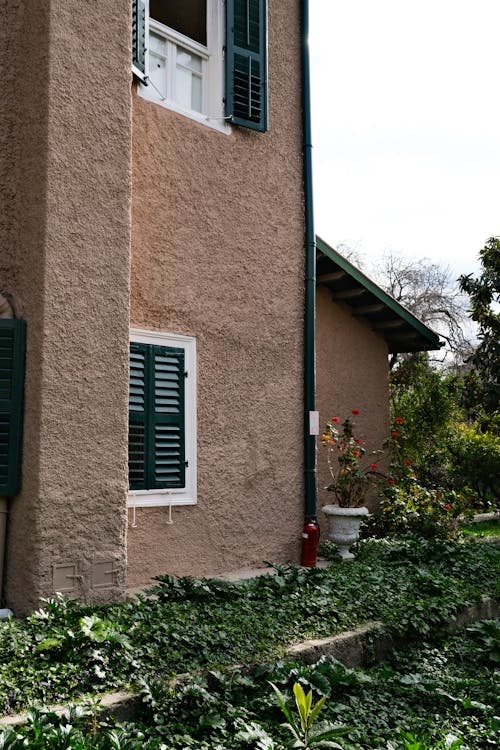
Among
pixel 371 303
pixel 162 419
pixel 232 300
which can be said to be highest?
pixel 371 303

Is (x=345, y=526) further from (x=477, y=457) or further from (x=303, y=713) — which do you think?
(x=477, y=457)

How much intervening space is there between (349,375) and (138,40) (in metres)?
4.66

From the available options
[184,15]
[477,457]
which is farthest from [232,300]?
[477,457]

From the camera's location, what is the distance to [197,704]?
12.3 feet

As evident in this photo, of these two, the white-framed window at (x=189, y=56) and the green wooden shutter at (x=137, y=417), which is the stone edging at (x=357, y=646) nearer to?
the green wooden shutter at (x=137, y=417)

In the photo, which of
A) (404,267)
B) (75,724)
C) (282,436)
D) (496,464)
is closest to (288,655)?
(75,724)

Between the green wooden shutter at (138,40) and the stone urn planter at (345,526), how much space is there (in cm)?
461

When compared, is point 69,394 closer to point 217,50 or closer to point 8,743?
point 8,743

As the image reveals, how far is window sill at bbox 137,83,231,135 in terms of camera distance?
627cm

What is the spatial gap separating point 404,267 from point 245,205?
18.1 metres

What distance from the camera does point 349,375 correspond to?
9.19 metres

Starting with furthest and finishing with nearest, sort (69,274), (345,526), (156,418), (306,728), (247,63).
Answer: (345,526) < (247,63) < (156,418) < (69,274) < (306,728)

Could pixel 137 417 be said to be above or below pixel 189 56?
below

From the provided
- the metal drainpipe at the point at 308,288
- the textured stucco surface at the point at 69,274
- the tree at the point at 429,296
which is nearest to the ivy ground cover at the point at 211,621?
the textured stucco surface at the point at 69,274
